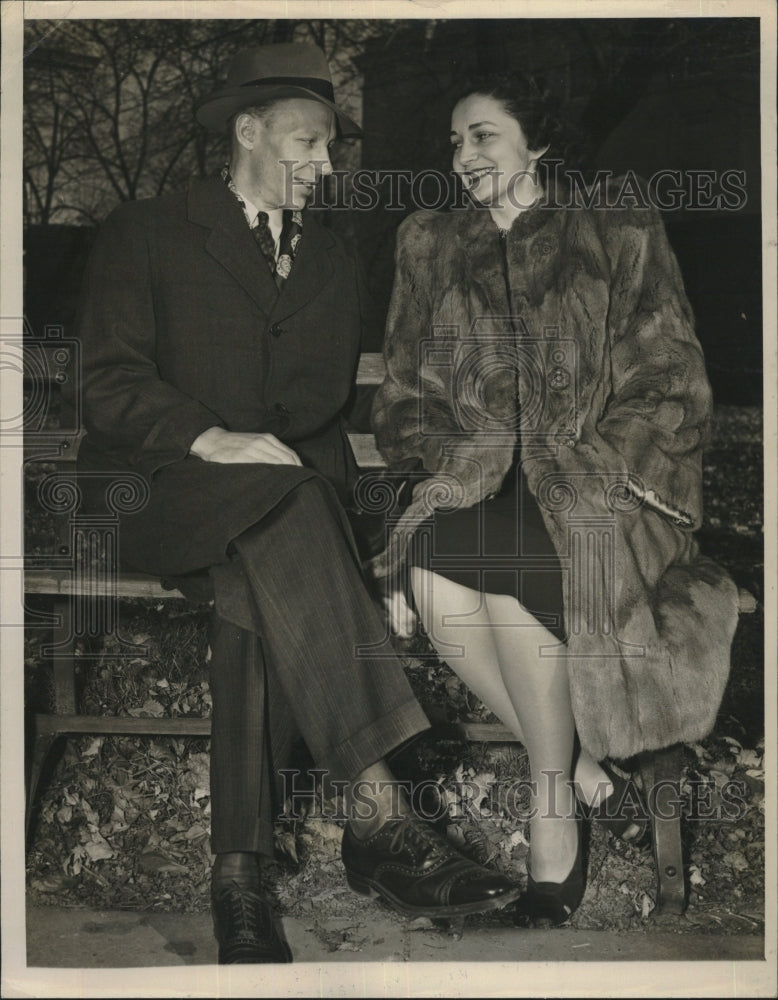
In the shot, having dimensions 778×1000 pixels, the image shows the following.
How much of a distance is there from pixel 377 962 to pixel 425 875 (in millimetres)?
353

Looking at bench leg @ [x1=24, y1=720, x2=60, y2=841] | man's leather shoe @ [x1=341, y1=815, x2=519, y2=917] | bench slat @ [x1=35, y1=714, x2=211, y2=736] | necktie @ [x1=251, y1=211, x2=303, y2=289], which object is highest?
necktie @ [x1=251, y1=211, x2=303, y2=289]

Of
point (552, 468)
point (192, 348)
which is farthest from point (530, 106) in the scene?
point (192, 348)

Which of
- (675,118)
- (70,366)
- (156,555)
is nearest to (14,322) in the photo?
(70,366)

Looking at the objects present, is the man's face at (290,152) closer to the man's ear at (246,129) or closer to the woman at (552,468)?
the man's ear at (246,129)

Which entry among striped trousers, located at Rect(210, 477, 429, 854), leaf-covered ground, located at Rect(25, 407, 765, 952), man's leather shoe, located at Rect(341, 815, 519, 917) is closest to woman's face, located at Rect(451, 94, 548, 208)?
leaf-covered ground, located at Rect(25, 407, 765, 952)

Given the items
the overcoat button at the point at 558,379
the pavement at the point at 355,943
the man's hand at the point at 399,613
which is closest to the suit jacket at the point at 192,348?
the man's hand at the point at 399,613

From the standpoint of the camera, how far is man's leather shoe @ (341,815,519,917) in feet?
11.9

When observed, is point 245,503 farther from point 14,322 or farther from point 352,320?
point 14,322

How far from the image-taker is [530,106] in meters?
3.96

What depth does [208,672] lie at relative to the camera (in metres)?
4.03

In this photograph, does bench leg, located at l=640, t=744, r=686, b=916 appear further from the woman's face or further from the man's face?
A: the man's face

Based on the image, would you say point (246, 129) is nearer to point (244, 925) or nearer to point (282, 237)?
point (282, 237)

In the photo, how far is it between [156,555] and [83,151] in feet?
4.45

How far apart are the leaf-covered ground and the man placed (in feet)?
0.52
